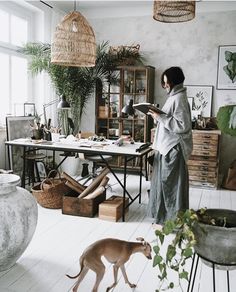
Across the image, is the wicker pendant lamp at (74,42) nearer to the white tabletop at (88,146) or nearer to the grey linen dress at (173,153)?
the white tabletop at (88,146)

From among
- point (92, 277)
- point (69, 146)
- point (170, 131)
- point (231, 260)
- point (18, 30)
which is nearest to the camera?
point (231, 260)

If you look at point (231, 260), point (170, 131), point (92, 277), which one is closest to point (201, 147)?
point (170, 131)

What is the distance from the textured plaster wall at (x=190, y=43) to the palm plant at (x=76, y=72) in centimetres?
35

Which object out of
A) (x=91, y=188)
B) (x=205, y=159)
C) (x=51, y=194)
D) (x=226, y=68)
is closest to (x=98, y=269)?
(x=91, y=188)

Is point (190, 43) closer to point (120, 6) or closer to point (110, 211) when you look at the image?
point (120, 6)

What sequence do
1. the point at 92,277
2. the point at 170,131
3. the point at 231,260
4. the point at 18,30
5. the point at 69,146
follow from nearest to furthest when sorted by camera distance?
the point at 231,260 → the point at 92,277 → the point at 170,131 → the point at 69,146 → the point at 18,30

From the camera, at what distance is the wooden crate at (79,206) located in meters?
3.61

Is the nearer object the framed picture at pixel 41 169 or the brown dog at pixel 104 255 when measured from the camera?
the brown dog at pixel 104 255

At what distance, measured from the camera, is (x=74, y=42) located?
375 cm

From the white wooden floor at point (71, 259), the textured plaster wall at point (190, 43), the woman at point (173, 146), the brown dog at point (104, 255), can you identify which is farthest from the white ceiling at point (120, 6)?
the brown dog at point (104, 255)

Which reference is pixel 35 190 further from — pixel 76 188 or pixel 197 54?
pixel 197 54

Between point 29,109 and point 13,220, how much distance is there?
3.50 m

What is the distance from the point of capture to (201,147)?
5070mm

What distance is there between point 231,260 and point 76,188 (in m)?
2.64
